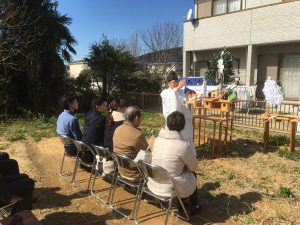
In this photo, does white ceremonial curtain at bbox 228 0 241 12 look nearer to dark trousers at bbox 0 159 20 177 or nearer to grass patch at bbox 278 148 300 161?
grass patch at bbox 278 148 300 161

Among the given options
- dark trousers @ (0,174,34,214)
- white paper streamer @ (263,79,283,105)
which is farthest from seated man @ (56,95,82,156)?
white paper streamer @ (263,79,283,105)

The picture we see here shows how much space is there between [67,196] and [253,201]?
2657 millimetres

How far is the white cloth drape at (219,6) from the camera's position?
1656 centimetres

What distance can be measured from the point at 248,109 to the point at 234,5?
6889 millimetres

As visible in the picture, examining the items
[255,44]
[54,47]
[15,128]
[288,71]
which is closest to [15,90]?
[54,47]

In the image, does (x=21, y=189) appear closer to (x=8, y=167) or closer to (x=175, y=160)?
(x=8, y=167)

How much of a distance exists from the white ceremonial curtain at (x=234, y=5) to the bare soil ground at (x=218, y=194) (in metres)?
10.9

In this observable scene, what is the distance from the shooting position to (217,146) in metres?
6.92

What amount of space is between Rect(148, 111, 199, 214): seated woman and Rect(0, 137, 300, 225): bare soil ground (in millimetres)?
540

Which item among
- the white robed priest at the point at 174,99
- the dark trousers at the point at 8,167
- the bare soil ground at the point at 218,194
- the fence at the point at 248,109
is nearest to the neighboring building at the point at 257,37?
the fence at the point at 248,109

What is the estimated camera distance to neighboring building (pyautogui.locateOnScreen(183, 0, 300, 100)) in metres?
13.3

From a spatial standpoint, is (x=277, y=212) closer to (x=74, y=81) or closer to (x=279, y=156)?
(x=279, y=156)

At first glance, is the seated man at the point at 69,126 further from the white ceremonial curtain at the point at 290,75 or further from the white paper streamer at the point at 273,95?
the white ceremonial curtain at the point at 290,75

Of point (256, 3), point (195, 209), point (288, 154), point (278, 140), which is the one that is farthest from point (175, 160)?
point (256, 3)
